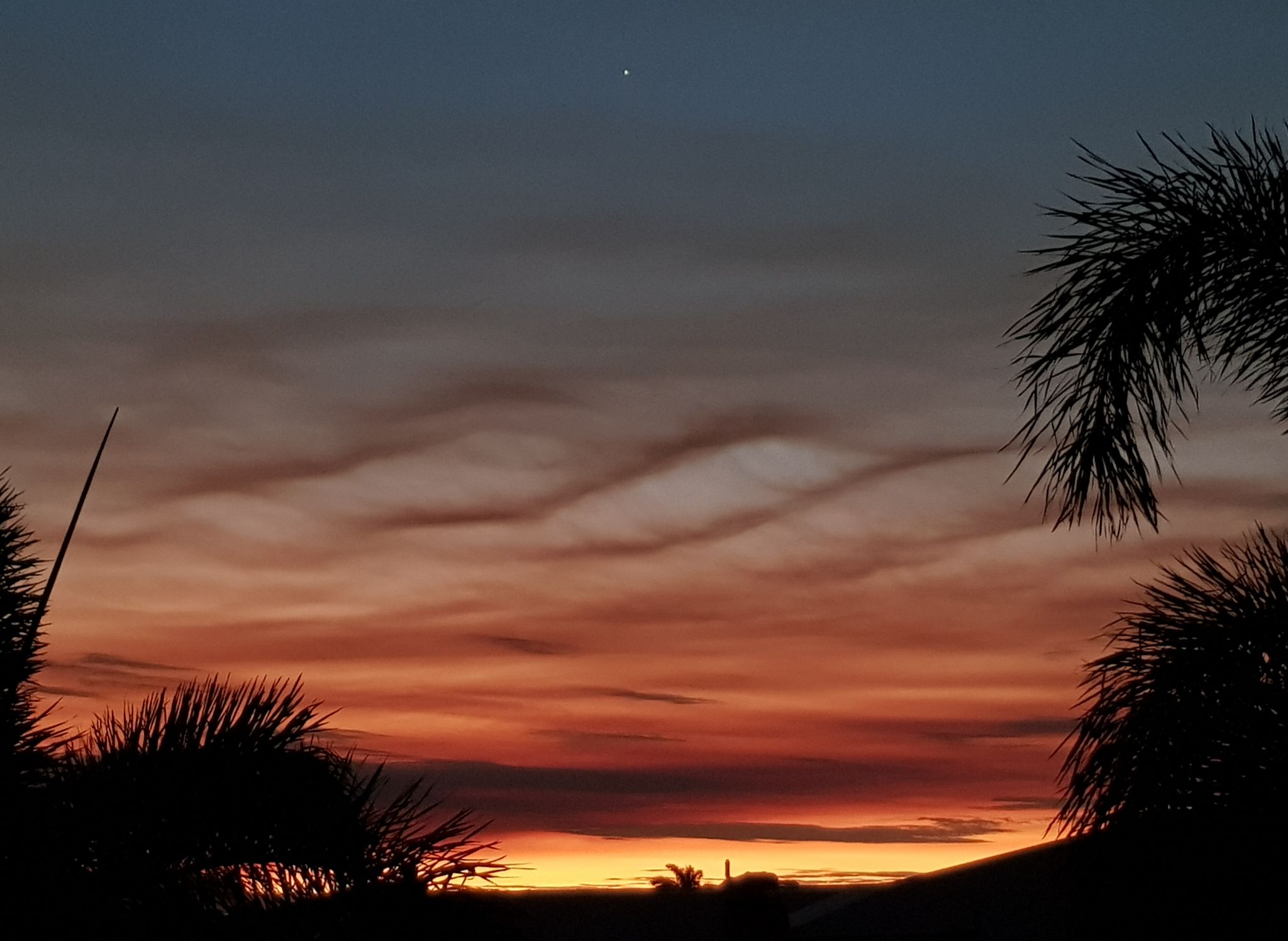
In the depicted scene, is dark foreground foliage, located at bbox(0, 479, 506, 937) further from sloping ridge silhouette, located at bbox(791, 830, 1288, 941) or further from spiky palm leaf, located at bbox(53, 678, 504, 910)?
→ sloping ridge silhouette, located at bbox(791, 830, 1288, 941)

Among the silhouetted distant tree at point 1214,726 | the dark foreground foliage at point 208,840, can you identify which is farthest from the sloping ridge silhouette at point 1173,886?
the dark foreground foliage at point 208,840

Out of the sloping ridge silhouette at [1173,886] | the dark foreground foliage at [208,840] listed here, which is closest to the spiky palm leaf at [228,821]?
the dark foreground foliage at [208,840]

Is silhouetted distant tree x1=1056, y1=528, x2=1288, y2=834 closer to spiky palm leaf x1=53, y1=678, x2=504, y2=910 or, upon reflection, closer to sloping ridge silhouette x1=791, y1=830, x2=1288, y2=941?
sloping ridge silhouette x1=791, y1=830, x2=1288, y2=941

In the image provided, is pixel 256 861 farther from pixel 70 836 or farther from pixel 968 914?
pixel 968 914

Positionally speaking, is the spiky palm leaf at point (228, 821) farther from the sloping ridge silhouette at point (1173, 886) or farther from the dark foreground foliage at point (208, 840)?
the sloping ridge silhouette at point (1173, 886)

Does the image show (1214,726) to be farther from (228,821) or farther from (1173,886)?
(228,821)

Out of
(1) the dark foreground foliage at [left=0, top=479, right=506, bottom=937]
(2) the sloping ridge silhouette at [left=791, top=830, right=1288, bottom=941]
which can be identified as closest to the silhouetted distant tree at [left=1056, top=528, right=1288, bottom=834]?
(2) the sloping ridge silhouette at [left=791, top=830, right=1288, bottom=941]

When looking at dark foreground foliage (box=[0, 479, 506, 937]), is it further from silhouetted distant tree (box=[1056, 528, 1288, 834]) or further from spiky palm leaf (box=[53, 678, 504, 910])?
silhouetted distant tree (box=[1056, 528, 1288, 834])

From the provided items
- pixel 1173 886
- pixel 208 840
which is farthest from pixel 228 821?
pixel 1173 886

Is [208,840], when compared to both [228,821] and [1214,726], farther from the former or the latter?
[1214,726]

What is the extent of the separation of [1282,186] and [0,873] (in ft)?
22.0

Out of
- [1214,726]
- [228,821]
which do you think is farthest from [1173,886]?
[228,821]

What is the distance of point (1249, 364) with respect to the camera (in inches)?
253

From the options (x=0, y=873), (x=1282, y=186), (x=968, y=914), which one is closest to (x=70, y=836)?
(x=0, y=873)
